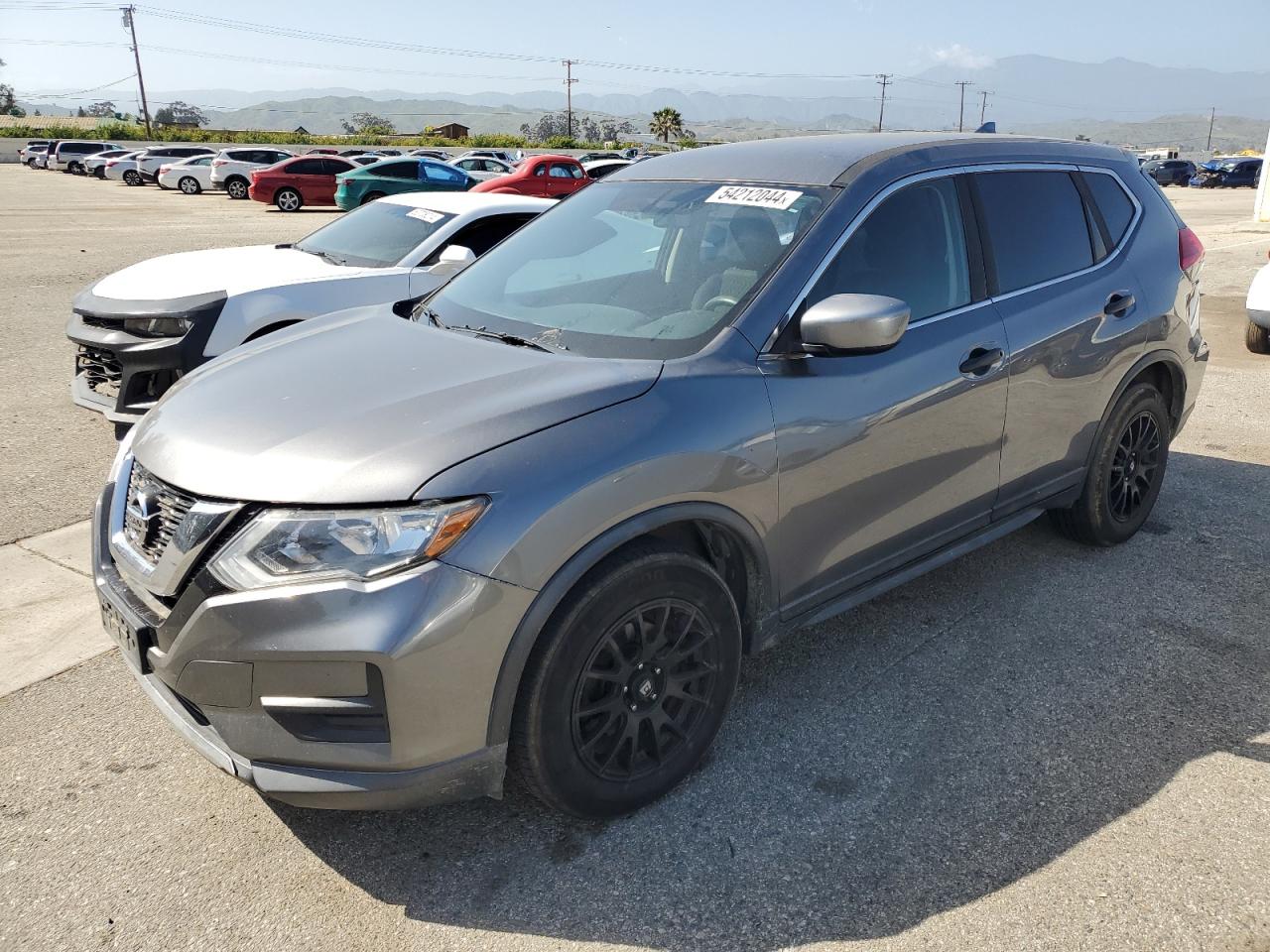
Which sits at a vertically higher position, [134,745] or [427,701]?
[427,701]

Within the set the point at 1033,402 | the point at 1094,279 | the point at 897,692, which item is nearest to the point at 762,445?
the point at 897,692

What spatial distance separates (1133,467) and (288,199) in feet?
91.4

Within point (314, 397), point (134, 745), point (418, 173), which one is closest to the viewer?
point (314, 397)

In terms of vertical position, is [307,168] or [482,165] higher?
[307,168]

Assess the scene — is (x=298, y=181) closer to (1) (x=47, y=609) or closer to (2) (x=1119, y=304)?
(1) (x=47, y=609)

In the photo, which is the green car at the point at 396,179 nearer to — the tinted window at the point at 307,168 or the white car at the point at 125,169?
the tinted window at the point at 307,168

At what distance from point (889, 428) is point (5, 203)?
32.8 metres

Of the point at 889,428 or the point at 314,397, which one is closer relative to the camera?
the point at 314,397

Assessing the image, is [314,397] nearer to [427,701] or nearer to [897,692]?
[427,701]

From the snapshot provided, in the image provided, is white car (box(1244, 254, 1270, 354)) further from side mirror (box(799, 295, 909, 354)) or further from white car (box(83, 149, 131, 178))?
white car (box(83, 149, 131, 178))

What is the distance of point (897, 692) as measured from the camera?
3.41 m

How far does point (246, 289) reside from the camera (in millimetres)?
5926

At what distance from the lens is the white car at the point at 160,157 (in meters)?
38.9

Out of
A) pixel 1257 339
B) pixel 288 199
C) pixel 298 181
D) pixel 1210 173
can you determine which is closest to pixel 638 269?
pixel 1257 339
